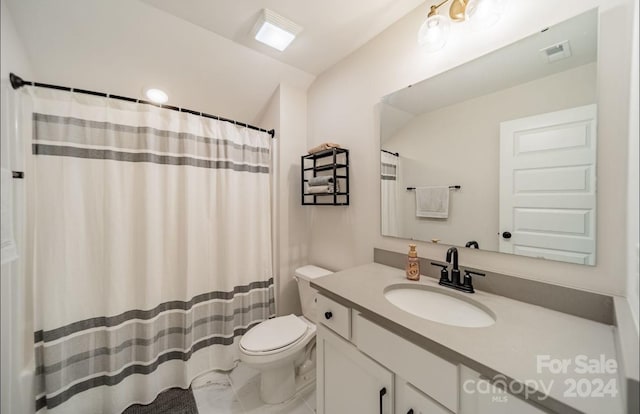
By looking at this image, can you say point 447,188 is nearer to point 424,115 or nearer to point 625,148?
point 424,115

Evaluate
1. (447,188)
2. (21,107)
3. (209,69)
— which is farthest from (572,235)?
(21,107)

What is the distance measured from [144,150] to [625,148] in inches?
87.0

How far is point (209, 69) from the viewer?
1.72 m

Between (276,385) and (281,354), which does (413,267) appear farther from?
(276,385)

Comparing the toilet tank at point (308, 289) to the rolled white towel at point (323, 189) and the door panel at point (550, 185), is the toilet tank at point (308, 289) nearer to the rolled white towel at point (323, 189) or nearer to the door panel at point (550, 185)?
the rolled white towel at point (323, 189)

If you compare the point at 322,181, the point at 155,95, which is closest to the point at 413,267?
the point at 322,181

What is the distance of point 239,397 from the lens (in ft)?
4.81

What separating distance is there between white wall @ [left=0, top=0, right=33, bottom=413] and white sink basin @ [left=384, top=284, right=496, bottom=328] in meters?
1.61

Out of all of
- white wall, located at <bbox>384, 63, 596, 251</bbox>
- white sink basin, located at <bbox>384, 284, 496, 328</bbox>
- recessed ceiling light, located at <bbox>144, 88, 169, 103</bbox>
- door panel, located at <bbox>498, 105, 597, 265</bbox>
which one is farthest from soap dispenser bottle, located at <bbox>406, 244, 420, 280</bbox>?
recessed ceiling light, located at <bbox>144, 88, 169, 103</bbox>

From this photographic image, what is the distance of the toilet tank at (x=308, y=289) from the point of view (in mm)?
1703

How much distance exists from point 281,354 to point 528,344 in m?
1.16

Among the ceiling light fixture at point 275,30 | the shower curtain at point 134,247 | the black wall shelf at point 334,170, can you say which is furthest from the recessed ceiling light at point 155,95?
the black wall shelf at point 334,170

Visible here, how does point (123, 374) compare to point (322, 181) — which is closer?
point (123, 374)

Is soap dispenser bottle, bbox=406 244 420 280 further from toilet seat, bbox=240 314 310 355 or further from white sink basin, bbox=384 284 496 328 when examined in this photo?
toilet seat, bbox=240 314 310 355
